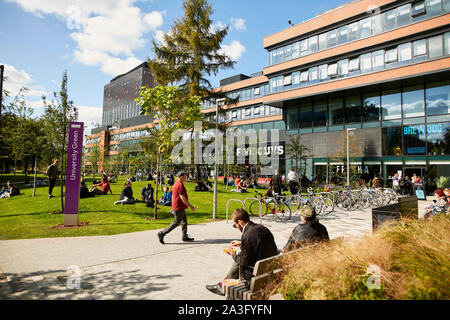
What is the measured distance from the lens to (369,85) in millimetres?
25484

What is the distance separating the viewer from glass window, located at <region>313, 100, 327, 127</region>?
29844 mm

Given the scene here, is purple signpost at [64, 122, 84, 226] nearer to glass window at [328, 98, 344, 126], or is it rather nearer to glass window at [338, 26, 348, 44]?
glass window at [328, 98, 344, 126]

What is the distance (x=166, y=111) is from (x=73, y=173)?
4204 mm

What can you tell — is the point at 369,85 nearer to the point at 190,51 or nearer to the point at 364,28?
the point at 364,28

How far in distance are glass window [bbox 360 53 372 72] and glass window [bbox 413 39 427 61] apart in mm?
3449

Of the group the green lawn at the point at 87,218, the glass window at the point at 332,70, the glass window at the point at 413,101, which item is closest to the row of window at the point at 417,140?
the glass window at the point at 413,101

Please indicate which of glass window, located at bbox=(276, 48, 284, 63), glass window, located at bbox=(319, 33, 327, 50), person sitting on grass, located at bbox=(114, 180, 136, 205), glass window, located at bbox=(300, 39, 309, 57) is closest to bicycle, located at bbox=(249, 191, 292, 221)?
person sitting on grass, located at bbox=(114, 180, 136, 205)

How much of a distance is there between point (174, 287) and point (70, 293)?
1.48 meters

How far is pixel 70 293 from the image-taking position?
3986 millimetres

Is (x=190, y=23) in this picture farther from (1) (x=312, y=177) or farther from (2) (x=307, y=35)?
(1) (x=312, y=177)

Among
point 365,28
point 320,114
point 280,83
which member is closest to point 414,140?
point 320,114

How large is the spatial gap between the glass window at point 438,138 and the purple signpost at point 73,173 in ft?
85.8

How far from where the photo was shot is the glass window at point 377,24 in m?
25.3
